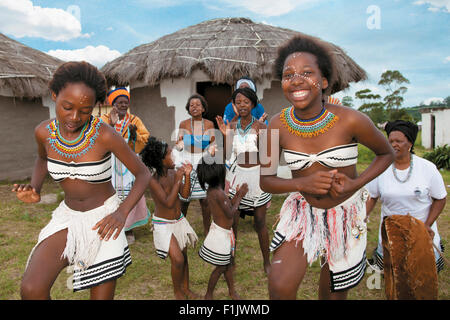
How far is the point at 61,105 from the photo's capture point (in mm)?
2045

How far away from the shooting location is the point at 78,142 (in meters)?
2.14

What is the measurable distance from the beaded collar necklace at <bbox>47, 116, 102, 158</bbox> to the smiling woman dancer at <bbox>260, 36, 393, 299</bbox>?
3.85 ft

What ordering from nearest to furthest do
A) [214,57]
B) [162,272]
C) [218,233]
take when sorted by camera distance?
[218,233], [162,272], [214,57]

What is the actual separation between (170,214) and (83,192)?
96 cm

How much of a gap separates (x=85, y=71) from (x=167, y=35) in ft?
24.0

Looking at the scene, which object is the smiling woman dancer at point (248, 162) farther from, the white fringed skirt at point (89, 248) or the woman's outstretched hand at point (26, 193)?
the woman's outstretched hand at point (26, 193)

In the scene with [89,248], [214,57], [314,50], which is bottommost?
[89,248]

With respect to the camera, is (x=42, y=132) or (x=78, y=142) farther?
(x=42, y=132)

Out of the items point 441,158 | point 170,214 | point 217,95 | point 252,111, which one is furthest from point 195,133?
point 441,158

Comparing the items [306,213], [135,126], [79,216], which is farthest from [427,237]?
[135,126]

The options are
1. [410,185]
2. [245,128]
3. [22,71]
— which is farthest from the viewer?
[22,71]

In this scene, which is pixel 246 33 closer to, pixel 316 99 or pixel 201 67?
pixel 201 67

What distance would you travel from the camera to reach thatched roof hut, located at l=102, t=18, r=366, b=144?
22.7ft

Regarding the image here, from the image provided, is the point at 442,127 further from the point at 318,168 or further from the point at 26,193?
the point at 26,193
